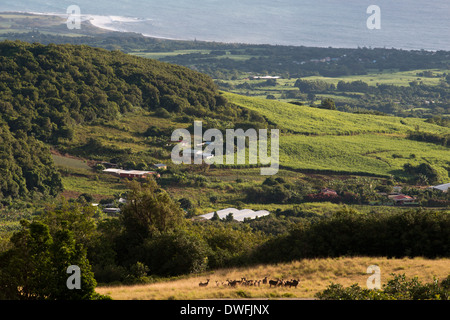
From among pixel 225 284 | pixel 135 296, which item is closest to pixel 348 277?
pixel 225 284

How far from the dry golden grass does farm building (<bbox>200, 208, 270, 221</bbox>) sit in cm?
1817

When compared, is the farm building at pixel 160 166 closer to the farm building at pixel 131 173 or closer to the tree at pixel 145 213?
the farm building at pixel 131 173

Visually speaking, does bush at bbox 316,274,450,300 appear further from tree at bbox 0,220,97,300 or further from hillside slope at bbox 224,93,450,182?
hillside slope at bbox 224,93,450,182

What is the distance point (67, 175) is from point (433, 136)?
42.1 meters

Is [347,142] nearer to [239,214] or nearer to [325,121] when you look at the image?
[325,121]

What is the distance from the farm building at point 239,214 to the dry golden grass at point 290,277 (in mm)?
18171

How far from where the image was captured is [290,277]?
75.9 feet

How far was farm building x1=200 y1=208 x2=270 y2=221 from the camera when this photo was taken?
4528 centimetres

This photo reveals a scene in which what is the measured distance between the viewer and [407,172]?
60.1 m

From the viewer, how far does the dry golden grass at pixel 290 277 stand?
64.2ft

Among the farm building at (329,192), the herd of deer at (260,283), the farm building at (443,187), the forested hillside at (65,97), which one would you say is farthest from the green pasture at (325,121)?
the herd of deer at (260,283)

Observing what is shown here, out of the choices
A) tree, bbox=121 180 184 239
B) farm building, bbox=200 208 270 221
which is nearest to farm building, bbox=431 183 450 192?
farm building, bbox=200 208 270 221

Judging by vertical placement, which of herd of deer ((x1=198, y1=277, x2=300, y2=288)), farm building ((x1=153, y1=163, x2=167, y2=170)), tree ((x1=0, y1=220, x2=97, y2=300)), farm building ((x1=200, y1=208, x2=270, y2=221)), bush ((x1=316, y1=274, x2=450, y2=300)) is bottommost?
farm building ((x1=200, y1=208, x2=270, y2=221))
